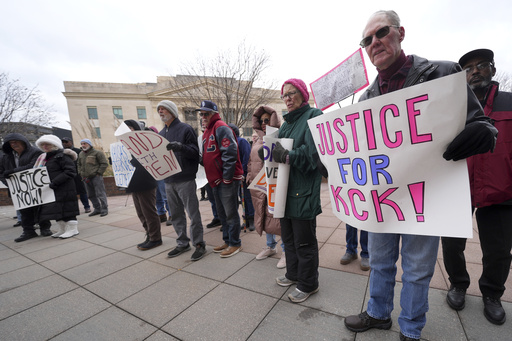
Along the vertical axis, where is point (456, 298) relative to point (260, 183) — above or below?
below

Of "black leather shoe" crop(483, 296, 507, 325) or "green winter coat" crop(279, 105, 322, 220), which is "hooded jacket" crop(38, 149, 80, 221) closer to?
"green winter coat" crop(279, 105, 322, 220)

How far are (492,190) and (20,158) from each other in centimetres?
726

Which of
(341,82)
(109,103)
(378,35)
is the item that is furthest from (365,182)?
(109,103)

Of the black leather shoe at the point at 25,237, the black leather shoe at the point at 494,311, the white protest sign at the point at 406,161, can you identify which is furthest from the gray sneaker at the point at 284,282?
the black leather shoe at the point at 25,237

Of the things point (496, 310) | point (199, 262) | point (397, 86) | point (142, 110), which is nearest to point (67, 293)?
point (199, 262)

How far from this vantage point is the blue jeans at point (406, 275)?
4.34 feet

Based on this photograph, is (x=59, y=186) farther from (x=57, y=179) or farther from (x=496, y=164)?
(x=496, y=164)

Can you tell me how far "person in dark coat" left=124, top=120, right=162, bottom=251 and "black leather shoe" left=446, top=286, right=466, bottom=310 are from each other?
12.5 feet

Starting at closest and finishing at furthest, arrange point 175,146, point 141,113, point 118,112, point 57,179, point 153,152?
point 175,146, point 153,152, point 57,179, point 118,112, point 141,113

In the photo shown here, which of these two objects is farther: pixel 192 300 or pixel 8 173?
pixel 8 173

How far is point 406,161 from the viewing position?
122 cm

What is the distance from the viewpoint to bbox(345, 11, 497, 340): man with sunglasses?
126cm

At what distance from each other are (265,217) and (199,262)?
1.19m

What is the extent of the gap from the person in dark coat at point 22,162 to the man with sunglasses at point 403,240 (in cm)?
618
